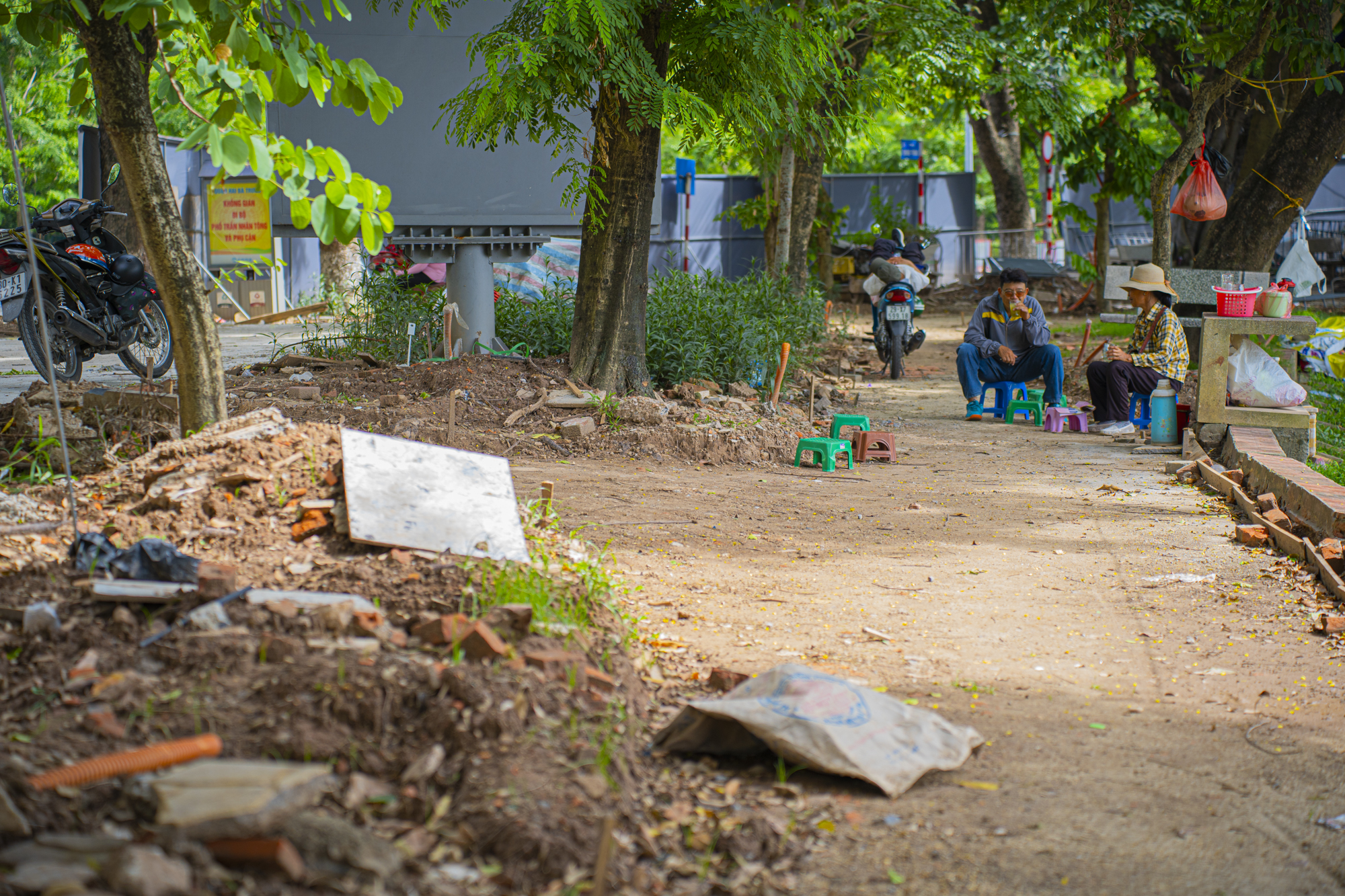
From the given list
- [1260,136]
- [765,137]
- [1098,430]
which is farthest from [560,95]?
[1260,136]

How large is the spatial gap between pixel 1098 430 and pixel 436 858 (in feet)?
24.9

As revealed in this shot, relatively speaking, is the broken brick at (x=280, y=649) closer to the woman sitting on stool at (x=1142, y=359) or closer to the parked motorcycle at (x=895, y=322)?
the woman sitting on stool at (x=1142, y=359)

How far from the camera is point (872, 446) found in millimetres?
7566

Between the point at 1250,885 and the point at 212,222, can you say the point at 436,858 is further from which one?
the point at 212,222

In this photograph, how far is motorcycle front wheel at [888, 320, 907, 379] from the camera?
40.3ft

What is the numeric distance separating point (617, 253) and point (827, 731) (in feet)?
18.8

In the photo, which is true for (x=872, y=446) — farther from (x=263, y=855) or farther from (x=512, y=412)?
(x=263, y=855)

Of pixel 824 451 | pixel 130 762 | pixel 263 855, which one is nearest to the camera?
pixel 263 855

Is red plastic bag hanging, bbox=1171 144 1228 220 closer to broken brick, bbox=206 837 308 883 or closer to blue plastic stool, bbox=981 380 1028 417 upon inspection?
blue plastic stool, bbox=981 380 1028 417

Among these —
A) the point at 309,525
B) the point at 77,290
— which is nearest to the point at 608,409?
the point at 309,525

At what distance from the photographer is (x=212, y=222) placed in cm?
1712

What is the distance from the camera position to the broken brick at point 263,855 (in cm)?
204

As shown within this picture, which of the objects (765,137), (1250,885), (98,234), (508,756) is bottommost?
(1250,885)

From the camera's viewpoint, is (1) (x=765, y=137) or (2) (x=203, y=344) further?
(1) (x=765, y=137)
